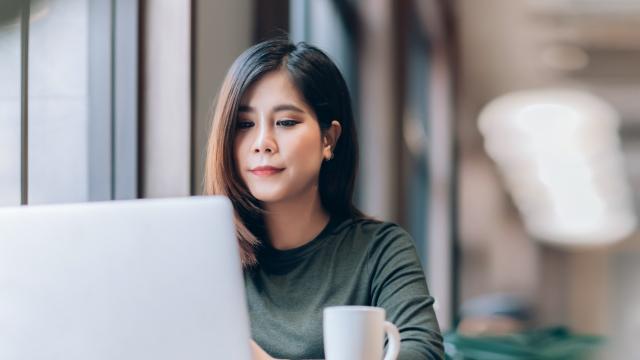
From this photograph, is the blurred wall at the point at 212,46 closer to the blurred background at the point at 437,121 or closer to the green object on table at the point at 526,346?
the blurred background at the point at 437,121

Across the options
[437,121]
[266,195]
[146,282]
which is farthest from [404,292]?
[437,121]

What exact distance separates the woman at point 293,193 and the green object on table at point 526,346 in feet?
3.04

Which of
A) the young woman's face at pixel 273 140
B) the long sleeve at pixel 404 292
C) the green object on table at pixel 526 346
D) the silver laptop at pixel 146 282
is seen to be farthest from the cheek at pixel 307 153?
the green object on table at pixel 526 346

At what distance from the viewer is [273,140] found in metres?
1.15

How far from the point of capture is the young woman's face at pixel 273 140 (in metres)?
1.15

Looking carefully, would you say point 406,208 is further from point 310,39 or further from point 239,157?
point 239,157

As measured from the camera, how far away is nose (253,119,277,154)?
3.75 feet

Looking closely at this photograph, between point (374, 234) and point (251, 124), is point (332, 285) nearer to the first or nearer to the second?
point (374, 234)

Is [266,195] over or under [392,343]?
over

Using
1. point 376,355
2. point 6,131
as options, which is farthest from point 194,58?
point 376,355

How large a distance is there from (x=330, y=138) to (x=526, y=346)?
1877mm

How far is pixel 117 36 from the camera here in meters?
1.41

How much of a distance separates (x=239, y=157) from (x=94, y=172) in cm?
32

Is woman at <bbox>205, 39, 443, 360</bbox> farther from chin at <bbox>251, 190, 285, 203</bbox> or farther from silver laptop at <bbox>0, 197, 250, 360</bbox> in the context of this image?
silver laptop at <bbox>0, 197, 250, 360</bbox>
